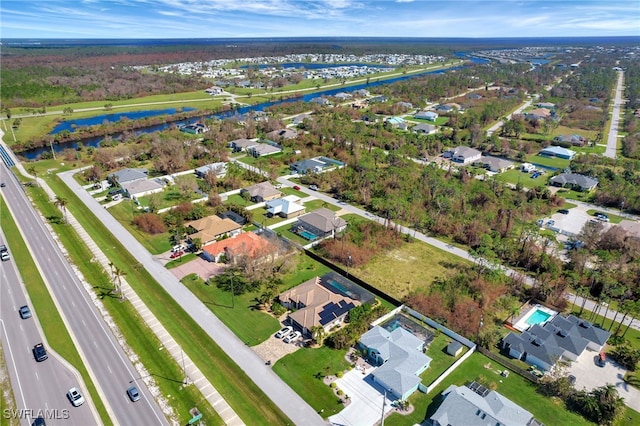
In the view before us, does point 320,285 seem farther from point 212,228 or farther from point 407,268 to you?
point 212,228

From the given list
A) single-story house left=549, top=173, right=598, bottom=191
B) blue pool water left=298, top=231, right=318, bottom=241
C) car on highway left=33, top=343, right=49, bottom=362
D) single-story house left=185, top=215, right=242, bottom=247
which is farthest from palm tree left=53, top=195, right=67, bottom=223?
single-story house left=549, top=173, right=598, bottom=191

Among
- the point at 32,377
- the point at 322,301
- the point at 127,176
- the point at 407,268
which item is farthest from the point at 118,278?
the point at 407,268

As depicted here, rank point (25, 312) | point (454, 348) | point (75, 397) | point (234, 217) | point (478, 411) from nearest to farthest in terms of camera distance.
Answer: point (478, 411) < point (75, 397) < point (454, 348) < point (25, 312) < point (234, 217)

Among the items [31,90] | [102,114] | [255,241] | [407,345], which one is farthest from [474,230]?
[31,90]

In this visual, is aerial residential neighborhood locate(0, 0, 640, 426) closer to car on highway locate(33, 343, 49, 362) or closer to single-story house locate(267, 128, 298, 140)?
car on highway locate(33, 343, 49, 362)

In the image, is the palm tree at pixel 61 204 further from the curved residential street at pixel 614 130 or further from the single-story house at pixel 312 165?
the curved residential street at pixel 614 130

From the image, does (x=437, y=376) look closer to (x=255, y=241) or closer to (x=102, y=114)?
(x=255, y=241)

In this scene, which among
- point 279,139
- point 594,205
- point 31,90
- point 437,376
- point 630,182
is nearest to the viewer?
point 437,376
